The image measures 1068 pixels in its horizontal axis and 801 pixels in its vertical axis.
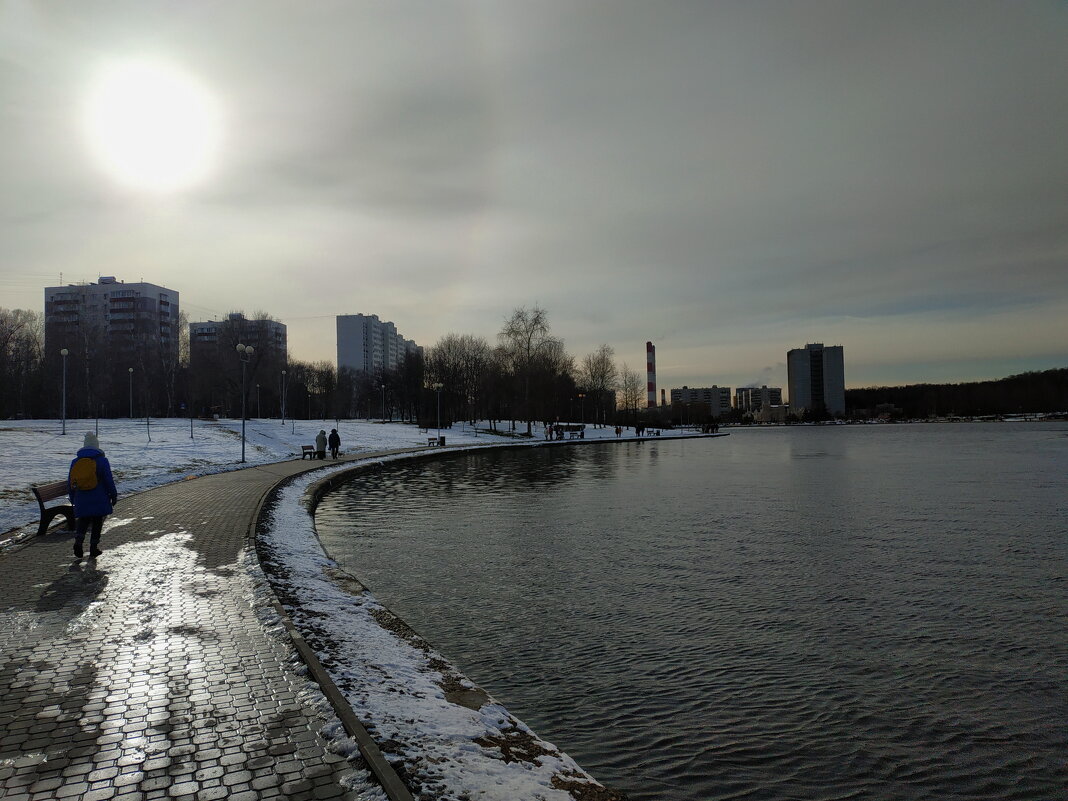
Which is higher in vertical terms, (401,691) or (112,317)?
(112,317)

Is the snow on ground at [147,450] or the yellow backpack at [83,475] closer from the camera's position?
the yellow backpack at [83,475]

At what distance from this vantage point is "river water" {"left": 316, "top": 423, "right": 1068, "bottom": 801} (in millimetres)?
4730

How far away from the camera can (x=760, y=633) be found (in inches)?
288

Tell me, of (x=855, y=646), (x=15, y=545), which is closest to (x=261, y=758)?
(x=855, y=646)

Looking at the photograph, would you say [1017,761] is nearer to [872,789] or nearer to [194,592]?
[872,789]

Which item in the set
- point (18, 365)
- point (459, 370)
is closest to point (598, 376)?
point (459, 370)

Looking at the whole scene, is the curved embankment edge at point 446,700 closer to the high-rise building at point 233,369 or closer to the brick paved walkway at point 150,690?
the brick paved walkway at point 150,690

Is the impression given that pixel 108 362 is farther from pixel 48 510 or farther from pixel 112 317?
pixel 48 510

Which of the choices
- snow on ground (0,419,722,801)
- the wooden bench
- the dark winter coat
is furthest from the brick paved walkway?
the wooden bench

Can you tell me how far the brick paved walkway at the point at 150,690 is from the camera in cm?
364

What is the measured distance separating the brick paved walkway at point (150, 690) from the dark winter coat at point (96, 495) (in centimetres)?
71

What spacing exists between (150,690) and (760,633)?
590 centimetres

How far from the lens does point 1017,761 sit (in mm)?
4680

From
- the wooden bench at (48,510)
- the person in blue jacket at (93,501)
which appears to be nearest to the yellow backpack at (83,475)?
the person in blue jacket at (93,501)
